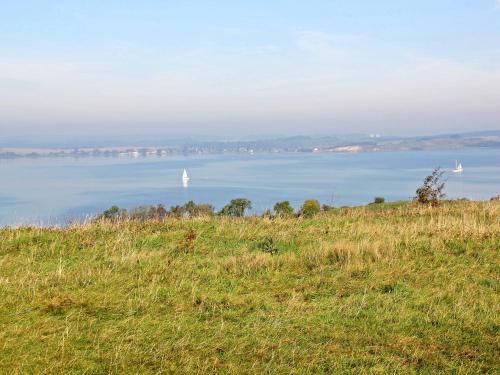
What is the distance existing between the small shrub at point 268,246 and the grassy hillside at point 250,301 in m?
0.06

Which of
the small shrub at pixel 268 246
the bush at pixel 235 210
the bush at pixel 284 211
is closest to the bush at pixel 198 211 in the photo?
the bush at pixel 235 210

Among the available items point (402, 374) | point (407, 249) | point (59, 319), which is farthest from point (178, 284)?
point (407, 249)

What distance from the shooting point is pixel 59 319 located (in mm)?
6410

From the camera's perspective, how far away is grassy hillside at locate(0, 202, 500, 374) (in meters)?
5.26

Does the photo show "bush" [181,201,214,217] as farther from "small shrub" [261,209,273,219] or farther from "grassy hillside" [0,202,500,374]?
"grassy hillside" [0,202,500,374]

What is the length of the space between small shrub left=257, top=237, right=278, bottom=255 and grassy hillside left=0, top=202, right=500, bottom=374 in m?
0.06

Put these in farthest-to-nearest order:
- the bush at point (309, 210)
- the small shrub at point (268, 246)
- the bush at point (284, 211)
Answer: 1. the bush at point (309, 210)
2. the bush at point (284, 211)
3. the small shrub at point (268, 246)

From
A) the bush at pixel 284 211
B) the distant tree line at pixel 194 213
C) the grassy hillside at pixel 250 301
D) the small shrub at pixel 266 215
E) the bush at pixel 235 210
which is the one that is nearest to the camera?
the grassy hillside at pixel 250 301

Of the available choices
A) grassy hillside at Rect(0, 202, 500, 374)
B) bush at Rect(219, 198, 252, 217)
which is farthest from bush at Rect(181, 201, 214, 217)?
grassy hillside at Rect(0, 202, 500, 374)

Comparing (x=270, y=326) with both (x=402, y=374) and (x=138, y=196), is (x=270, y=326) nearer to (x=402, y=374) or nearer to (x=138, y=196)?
(x=402, y=374)

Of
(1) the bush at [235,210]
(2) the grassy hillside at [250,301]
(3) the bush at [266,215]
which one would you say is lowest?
(1) the bush at [235,210]

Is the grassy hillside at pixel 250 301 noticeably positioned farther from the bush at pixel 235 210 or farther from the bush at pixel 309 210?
the bush at pixel 235 210

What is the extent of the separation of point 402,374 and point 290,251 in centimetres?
548

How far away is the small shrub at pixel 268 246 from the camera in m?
10.3
